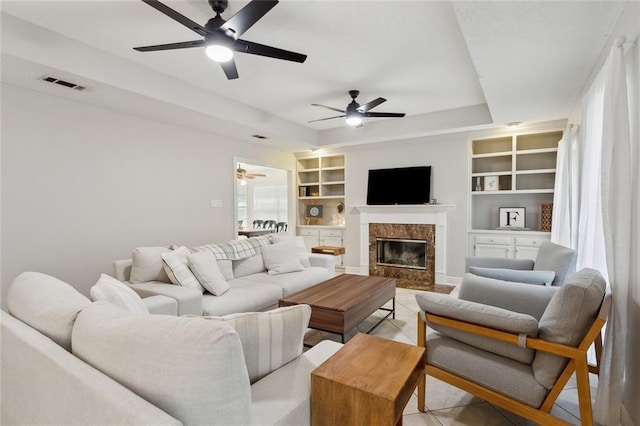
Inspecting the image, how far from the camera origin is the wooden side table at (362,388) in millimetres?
1047

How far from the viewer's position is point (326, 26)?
8.20 ft

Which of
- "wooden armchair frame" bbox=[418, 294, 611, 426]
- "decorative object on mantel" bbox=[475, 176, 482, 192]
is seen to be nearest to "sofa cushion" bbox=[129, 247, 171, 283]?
"wooden armchair frame" bbox=[418, 294, 611, 426]

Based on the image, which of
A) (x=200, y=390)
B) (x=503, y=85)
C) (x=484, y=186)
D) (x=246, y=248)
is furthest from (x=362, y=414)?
(x=484, y=186)

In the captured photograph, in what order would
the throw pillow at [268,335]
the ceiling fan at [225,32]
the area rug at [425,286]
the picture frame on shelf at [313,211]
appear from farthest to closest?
the picture frame on shelf at [313,211], the area rug at [425,286], the ceiling fan at [225,32], the throw pillow at [268,335]

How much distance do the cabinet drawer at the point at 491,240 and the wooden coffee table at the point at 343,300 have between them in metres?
2.31

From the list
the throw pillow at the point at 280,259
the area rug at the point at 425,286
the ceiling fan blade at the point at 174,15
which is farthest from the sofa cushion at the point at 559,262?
the ceiling fan blade at the point at 174,15

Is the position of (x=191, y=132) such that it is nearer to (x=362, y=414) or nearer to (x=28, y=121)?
(x=28, y=121)

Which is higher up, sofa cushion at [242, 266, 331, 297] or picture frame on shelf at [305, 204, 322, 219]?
picture frame on shelf at [305, 204, 322, 219]

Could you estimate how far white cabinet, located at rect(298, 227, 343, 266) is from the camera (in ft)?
21.3

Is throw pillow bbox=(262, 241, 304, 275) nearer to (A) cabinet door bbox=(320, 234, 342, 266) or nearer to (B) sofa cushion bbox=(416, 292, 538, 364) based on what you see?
(B) sofa cushion bbox=(416, 292, 538, 364)

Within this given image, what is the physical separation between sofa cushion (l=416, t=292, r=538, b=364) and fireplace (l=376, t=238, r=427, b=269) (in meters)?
3.83

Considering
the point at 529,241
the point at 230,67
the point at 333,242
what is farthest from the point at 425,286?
the point at 230,67

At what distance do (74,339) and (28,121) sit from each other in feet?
10.2

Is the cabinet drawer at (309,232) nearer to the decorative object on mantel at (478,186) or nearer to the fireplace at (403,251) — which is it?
the fireplace at (403,251)
